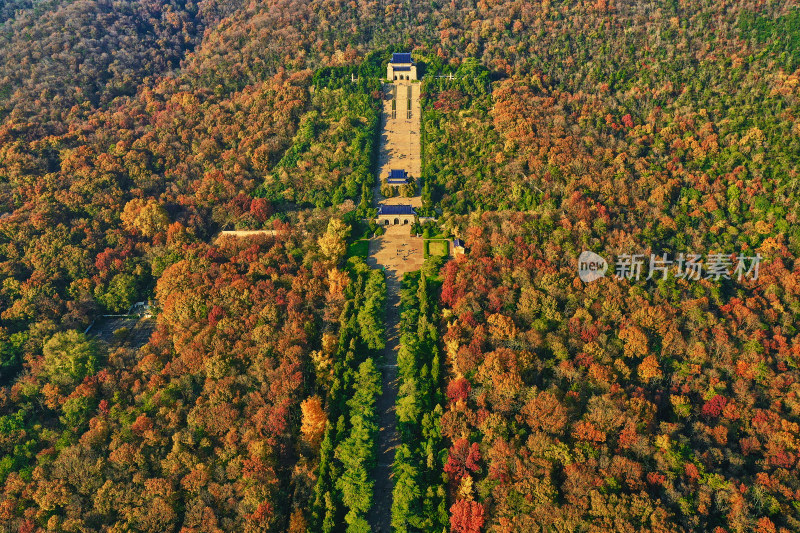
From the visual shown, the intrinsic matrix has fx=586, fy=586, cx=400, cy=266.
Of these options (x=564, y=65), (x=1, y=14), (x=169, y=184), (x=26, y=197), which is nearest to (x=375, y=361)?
(x=169, y=184)

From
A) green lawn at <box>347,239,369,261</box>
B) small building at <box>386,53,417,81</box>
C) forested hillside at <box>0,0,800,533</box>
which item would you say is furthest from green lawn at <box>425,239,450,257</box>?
small building at <box>386,53,417,81</box>

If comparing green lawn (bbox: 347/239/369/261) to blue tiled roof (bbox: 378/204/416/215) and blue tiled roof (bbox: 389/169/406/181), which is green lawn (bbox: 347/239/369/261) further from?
blue tiled roof (bbox: 389/169/406/181)

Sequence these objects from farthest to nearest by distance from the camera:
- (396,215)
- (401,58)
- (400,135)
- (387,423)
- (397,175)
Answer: (401,58)
(400,135)
(397,175)
(396,215)
(387,423)

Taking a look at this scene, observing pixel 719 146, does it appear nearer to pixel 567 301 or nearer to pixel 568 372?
pixel 567 301

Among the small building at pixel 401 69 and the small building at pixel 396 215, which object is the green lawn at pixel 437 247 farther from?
the small building at pixel 401 69

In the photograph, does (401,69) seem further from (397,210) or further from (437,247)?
(437,247)

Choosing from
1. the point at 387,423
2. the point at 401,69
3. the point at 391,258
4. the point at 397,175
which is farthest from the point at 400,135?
the point at 387,423

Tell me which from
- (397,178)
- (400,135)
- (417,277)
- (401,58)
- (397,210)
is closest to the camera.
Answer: (417,277)
